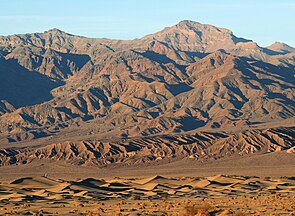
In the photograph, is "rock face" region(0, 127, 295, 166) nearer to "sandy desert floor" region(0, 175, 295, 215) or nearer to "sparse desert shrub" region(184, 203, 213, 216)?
"sandy desert floor" region(0, 175, 295, 215)

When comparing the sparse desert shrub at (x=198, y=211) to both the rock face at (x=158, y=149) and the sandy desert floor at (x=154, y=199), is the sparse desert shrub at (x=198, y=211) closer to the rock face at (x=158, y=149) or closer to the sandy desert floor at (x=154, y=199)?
the sandy desert floor at (x=154, y=199)

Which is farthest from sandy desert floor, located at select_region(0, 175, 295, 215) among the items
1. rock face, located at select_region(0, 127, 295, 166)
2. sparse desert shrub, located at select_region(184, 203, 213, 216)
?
rock face, located at select_region(0, 127, 295, 166)

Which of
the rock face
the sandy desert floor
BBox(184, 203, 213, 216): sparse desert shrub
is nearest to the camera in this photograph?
BBox(184, 203, 213, 216): sparse desert shrub

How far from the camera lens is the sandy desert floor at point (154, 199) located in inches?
1879

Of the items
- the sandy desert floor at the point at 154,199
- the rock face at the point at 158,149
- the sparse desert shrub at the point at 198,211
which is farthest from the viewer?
the rock face at the point at 158,149

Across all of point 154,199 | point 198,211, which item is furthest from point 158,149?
point 198,211

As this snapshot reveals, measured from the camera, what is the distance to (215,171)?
137 m

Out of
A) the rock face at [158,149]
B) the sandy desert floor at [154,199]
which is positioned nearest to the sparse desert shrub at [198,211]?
the sandy desert floor at [154,199]

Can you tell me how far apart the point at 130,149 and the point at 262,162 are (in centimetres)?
3846

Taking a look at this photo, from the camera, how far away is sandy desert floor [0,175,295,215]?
157ft

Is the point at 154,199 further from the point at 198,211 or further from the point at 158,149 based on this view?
the point at 158,149

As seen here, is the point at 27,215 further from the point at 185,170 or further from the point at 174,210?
the point at 185,170

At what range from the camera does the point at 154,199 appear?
61844mm

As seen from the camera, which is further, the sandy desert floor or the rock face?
the rock face
